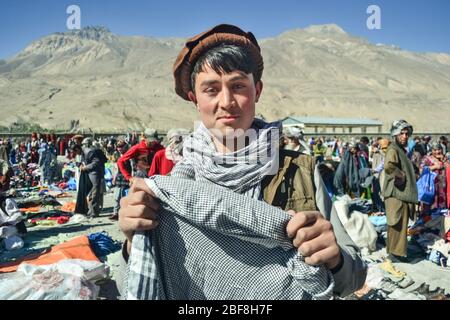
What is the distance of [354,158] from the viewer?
945 centimetres

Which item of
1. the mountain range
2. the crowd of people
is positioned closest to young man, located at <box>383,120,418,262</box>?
the crowd of people

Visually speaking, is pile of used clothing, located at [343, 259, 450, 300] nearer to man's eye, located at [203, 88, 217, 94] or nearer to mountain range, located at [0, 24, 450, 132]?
man's eye, located at [203, 88, 217, 94]

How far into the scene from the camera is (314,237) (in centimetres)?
113

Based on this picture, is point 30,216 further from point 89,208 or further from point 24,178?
point 24,178

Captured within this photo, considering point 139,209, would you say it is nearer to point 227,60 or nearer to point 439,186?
point 227,60

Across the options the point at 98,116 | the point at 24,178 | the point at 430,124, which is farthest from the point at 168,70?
the point at 24,178

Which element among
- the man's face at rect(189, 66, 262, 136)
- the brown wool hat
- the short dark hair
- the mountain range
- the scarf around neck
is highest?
the mountain range

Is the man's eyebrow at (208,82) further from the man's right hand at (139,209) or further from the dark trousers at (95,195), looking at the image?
the dark trousers at (95,195)

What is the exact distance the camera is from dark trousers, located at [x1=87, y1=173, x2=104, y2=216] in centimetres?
887

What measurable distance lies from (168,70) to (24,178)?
8408 centimetres

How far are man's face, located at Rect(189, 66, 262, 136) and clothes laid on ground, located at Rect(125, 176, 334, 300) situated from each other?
303 millimetres

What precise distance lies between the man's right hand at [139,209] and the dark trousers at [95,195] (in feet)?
26.8

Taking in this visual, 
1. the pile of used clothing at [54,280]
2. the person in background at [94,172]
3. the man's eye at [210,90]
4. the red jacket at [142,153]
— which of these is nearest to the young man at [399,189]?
the red jacket at [142,153]

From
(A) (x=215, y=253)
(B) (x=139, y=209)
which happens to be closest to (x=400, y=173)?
(A) (x=215, y=253)
